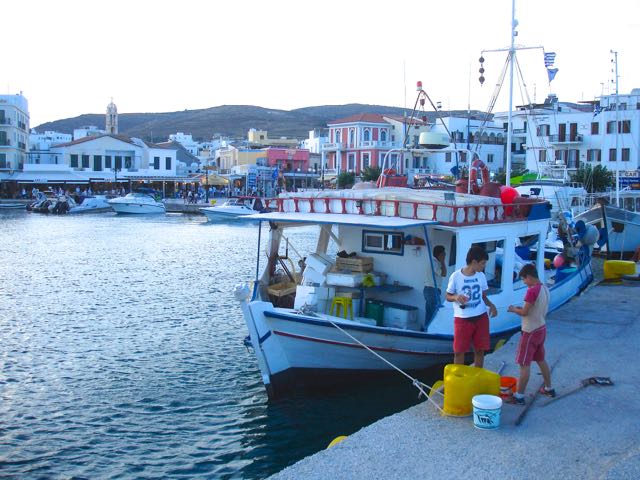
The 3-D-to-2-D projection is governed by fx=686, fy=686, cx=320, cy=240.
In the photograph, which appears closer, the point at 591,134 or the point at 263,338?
the point at 263,338

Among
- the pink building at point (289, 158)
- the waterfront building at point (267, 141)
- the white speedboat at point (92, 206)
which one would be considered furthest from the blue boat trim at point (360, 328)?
the waterfront building at point (267, 141)

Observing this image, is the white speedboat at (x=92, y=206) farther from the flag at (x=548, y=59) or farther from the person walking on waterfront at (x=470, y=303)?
the person walking on waterfront at (x=470, y=303)

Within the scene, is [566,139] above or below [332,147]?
below

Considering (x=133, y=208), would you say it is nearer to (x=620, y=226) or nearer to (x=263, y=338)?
(x=620, y=226)

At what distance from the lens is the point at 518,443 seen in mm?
6977

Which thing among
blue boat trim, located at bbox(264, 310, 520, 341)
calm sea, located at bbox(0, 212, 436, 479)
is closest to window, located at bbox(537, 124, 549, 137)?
calm sea, located at bbox(0, 212, 436, 479)

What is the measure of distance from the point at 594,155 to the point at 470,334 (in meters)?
54.5

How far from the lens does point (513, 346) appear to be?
36.3 feet

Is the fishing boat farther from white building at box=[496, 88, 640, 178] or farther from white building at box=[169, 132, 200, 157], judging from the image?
white building at box=[169, 132, 200, 157]

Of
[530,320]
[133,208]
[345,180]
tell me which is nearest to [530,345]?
[530,320]

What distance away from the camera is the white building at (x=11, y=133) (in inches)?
3056

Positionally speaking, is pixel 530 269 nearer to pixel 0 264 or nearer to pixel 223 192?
pixel 0 264

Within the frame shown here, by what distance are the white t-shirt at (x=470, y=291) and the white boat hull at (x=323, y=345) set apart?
2.40 meters

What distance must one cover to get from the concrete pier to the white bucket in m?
0.10
